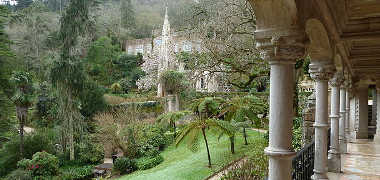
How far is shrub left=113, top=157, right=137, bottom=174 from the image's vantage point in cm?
1319

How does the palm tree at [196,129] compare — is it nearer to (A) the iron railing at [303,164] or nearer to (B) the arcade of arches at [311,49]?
(B) the arcade of arches at [311,49]

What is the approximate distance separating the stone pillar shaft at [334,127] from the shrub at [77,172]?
1127cm

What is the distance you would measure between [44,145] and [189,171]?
8.93 m

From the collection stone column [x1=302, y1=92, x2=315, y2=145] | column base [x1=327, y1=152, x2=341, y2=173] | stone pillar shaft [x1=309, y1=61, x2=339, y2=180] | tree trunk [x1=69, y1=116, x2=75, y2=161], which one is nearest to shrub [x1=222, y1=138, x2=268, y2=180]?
stone column [x1=302, y1=92, x2=315, y2=145]

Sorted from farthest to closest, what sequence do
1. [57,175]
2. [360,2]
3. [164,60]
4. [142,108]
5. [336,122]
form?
[164,60]
[142,108]
[57,175]
[336,122]
[360,2]

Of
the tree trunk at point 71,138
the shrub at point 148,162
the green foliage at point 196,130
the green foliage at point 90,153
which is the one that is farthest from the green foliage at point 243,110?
the tree trunk at point 71,138

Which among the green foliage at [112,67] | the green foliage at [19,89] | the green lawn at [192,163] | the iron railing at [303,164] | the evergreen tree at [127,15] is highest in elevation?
the evergreen tree at [127,15]

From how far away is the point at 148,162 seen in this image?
1342 cm

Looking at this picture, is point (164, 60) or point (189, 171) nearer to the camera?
point (189, 171)

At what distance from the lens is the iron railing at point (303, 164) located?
3.73m

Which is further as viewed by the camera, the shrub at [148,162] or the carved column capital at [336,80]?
the shrub at [148,162]

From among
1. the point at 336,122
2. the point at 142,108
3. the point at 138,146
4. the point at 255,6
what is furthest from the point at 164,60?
the point at 255,6

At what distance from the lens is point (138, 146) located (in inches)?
595

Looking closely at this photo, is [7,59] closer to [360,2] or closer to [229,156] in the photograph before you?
[229,156]
